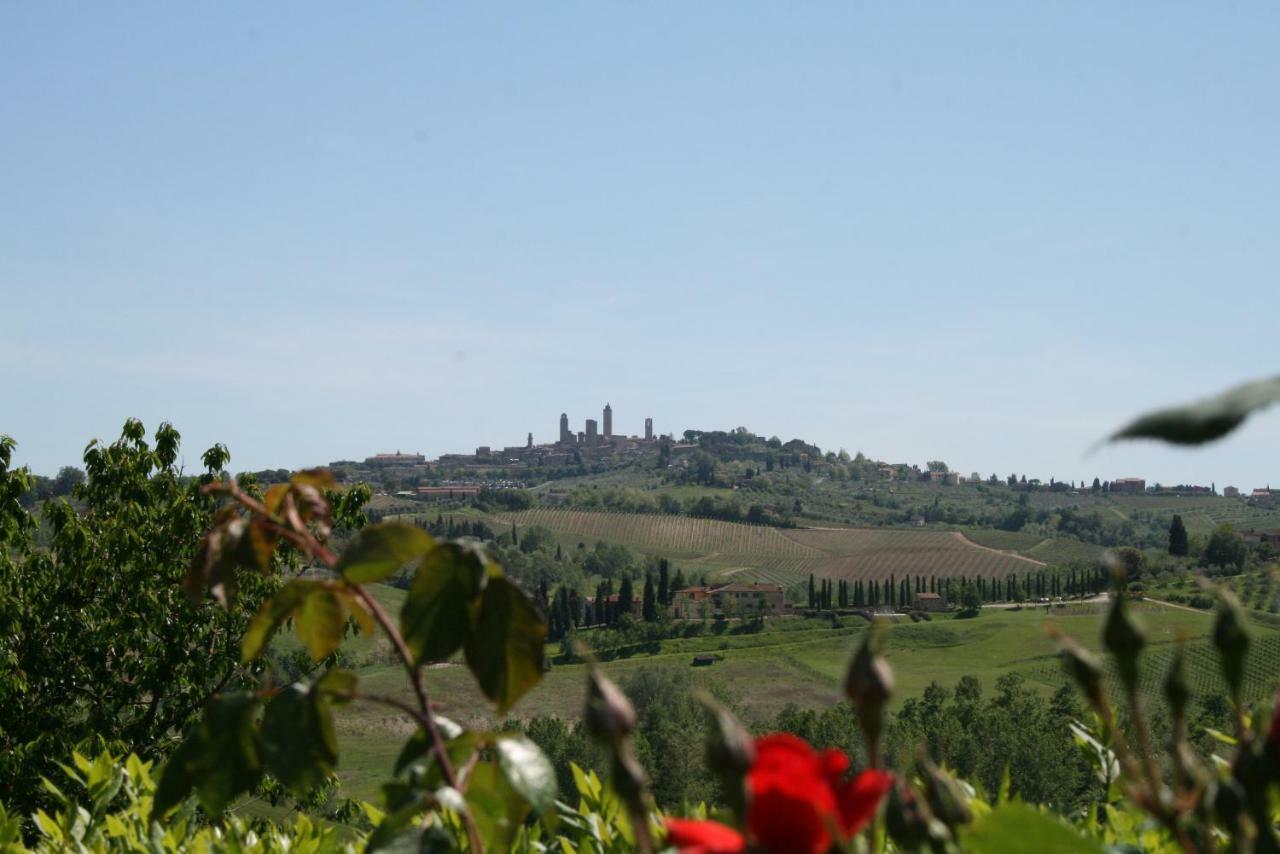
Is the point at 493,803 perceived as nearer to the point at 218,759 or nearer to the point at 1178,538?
the point at 218,759

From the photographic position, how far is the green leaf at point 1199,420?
767 millimetres

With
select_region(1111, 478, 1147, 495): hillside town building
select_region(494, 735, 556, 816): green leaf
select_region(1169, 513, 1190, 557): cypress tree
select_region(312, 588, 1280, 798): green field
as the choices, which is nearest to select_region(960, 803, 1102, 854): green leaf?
select_region(494, 735, 556, 816): green leaf

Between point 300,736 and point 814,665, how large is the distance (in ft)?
259

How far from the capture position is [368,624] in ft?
4.66

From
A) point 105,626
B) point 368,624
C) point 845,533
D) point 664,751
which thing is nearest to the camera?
point 368,624

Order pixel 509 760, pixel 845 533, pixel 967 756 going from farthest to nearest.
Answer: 1. pixel 845 533
2. pixel 967 756
3. pixel 509 760

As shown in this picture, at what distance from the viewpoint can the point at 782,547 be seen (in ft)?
409

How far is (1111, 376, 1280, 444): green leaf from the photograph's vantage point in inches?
30.2

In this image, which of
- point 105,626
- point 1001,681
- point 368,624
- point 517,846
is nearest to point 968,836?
point 368,624

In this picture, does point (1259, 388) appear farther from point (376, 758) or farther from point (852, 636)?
point (852, 636)

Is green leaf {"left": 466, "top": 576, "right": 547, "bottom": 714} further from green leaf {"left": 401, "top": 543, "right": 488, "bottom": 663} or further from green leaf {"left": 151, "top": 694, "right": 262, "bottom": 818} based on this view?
green leaf {"left": 151, "top": 694, "right": 262, "bottom": 818}

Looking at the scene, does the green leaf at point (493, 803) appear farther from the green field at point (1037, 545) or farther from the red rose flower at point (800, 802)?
the green field at point (1037, 545)

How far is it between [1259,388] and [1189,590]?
88.6 meters

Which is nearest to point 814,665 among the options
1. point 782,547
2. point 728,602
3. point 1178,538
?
point 728,602
